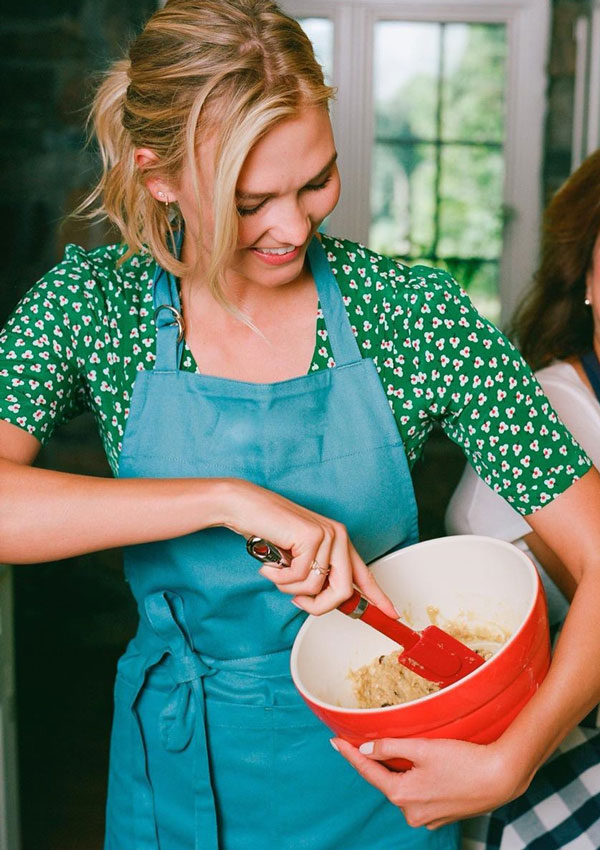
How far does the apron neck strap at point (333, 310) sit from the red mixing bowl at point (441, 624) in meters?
0.25

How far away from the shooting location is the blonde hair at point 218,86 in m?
0.96

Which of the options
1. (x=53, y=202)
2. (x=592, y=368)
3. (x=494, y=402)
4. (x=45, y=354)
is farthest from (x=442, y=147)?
(x=45, y=354)

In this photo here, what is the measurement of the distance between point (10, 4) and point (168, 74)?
1.99m

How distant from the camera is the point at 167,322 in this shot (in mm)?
1140

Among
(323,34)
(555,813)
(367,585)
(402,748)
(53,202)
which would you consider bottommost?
(555,813)

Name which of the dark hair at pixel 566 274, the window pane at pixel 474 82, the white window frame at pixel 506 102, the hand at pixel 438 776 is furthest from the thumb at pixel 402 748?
the window pane at pixel 474 82

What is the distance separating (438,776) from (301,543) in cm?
26

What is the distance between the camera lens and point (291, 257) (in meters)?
1.05

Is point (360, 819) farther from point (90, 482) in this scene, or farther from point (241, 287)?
point (241, 287)

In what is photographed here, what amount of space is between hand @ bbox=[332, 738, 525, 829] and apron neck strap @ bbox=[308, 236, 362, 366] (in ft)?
1.46

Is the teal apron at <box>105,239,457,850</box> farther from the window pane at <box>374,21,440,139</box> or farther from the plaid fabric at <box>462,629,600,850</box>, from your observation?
the window pane at <box>374,21,440,139</box>

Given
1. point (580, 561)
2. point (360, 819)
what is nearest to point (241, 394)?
point (580, 561)

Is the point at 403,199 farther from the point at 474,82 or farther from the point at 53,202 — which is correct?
the point at 53,202

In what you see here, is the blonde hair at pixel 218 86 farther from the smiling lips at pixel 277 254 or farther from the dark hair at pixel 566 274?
the dark hair at pixel 566 274
